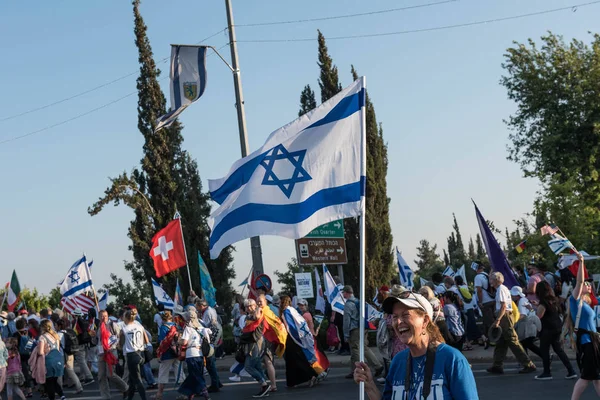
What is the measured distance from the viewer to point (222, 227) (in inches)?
332

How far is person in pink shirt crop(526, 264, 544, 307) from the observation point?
15518 millimetres

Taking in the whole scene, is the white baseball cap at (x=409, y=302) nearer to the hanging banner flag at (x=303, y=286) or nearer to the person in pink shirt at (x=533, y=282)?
the person in pink shirt at (x=533, y=282)

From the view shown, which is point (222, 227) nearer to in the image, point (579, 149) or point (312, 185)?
point (312, 185)

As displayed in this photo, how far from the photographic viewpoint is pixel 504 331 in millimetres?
13148

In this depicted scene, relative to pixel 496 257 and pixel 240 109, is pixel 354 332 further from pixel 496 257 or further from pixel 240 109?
pixel 240 109

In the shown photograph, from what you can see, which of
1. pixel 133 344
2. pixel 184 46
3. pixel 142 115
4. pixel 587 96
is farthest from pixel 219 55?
pixel 587 96

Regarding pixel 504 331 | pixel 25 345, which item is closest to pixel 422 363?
pixel 504 331

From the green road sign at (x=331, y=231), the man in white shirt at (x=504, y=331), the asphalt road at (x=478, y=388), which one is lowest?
the asphalt road at (x=478, y=388)

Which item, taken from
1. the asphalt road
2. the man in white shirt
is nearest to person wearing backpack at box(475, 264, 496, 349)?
the asphalt road

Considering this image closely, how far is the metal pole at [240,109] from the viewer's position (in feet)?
61.0

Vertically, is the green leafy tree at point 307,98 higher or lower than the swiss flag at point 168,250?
higher

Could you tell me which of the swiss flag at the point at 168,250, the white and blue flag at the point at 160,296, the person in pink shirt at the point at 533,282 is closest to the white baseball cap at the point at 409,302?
the person in pink shirt at the point at 533,282

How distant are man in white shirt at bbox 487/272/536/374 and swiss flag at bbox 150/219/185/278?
9794mm

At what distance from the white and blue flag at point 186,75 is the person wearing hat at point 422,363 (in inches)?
672
